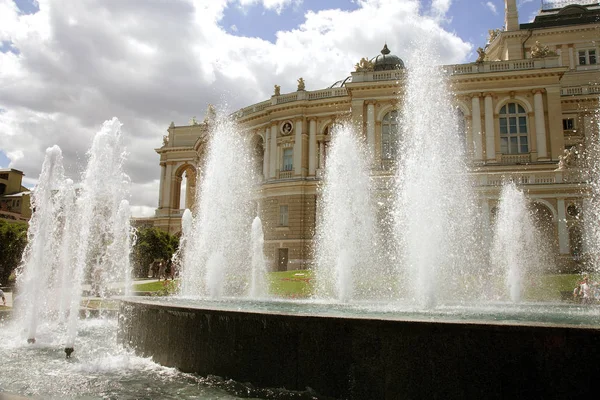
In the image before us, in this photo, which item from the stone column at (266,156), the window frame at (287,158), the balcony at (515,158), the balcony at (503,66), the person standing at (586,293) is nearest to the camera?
the person standing at (586,293)

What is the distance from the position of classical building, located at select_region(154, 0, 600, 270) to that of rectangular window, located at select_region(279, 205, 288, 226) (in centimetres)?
8

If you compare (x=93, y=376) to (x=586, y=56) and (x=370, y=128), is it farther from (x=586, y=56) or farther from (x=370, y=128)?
(x=586, y=56)

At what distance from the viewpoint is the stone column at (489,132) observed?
32.4 m

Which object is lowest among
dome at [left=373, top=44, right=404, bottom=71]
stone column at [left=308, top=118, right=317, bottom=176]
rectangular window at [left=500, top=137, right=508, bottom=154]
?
rectangular window at [left=500, top=137, right=508, bottom=154]

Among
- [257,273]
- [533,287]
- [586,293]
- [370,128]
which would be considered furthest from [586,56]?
[257,273]

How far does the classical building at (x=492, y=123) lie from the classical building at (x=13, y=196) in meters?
34.3

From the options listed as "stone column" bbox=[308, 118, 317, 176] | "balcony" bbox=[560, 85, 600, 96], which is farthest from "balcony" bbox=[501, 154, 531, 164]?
"stone column" bbox=[308, 118, 317, 176]

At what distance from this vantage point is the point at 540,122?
32.2 meters

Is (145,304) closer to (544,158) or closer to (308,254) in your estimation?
(308,254)

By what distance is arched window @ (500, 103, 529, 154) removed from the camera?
3278 cm

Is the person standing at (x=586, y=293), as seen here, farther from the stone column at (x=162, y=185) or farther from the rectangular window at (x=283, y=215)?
the stone column at (x=162, y=185)

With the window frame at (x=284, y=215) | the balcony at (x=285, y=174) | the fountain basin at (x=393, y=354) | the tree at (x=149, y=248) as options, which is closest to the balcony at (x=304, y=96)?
the balcony at (x=285, y=174)

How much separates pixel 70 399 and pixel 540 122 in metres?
34.0

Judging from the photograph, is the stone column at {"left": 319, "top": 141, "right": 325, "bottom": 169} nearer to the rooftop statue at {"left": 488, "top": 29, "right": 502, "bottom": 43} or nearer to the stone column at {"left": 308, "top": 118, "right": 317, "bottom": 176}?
the stone column at {"left": 308, "top": 118, "right": 317, "bottom": 176}
